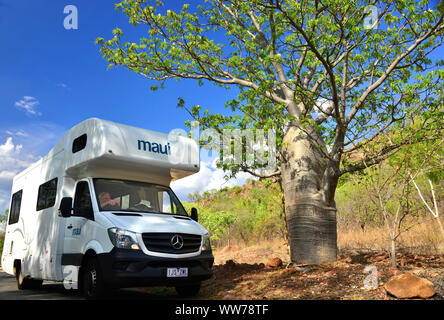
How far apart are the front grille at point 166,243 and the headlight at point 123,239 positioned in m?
0.17

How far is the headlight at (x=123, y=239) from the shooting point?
613 centimetres

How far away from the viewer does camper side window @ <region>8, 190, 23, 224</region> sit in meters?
11.1

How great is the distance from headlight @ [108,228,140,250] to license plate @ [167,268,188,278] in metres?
0.70

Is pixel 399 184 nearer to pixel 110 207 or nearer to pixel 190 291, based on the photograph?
pixel 190 291

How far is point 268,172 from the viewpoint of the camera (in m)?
10.9

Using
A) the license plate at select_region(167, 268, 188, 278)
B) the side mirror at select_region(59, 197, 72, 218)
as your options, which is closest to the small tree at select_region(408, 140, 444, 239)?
the license plate at select_region(167, 268, 188, 278)

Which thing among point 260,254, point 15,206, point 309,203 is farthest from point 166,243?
point 260,254

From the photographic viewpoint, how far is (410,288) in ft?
16.9

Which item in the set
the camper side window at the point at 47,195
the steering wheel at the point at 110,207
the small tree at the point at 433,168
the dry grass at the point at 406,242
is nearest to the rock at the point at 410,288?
the small tree at the point at 433,168

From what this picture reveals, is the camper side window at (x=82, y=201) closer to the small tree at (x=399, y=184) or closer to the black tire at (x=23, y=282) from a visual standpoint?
the black tire at (x=23, y=282)

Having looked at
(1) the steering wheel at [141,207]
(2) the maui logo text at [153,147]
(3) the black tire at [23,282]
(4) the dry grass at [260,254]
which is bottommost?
(3) the black tire at [23,282]
